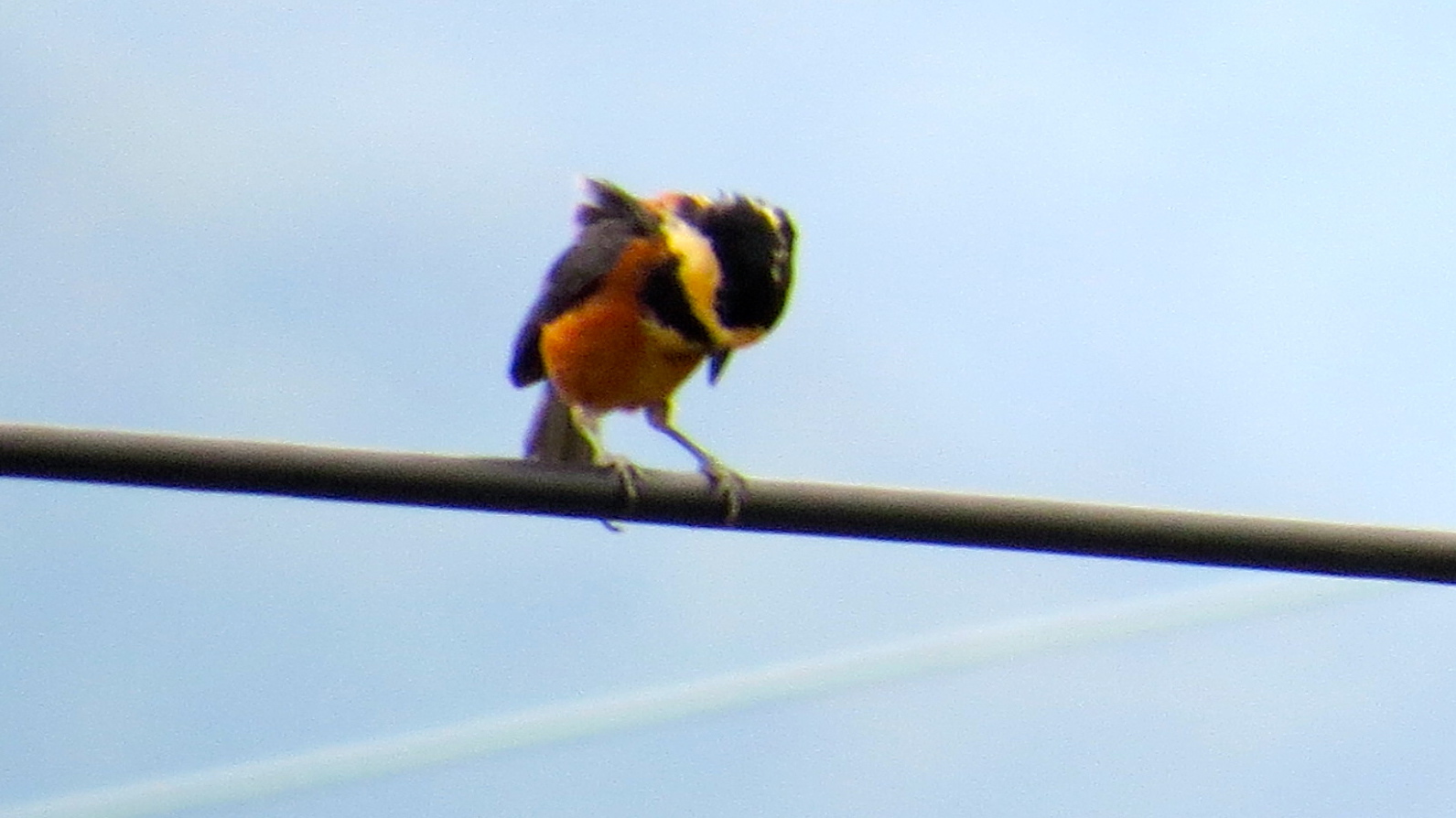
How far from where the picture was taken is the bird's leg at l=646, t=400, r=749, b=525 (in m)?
1.30

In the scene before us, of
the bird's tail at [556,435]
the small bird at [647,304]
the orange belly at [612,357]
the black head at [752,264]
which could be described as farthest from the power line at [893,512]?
the bird's tail at [556,435]

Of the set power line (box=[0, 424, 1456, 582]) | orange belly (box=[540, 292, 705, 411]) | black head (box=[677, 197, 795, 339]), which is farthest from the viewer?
orange belly (box=[540, 292, 705, 411])

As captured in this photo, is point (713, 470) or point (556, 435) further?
point (556, 435)

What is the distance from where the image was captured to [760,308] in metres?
1.88

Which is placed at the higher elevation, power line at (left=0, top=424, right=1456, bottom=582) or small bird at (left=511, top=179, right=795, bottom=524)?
small bird at (left=511, top=179, right=795, bottom=524)

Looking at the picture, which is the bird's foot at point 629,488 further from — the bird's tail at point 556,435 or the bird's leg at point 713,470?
the bird's tail at point 556,435

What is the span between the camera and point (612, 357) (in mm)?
2090

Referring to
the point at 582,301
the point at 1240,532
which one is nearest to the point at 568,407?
the point at 582,301

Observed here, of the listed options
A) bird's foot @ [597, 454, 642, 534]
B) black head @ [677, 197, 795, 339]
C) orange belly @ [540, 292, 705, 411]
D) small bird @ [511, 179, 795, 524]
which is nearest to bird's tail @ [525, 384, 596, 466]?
small bird @ [511, 179, 795, 524]

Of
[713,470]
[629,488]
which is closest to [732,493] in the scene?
[629,488]

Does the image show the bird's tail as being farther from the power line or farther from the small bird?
the power line

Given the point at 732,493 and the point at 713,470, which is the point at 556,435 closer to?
the point at 713,470

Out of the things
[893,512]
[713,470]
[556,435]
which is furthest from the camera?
[556,435]

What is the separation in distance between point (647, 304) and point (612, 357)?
0.29 feet
